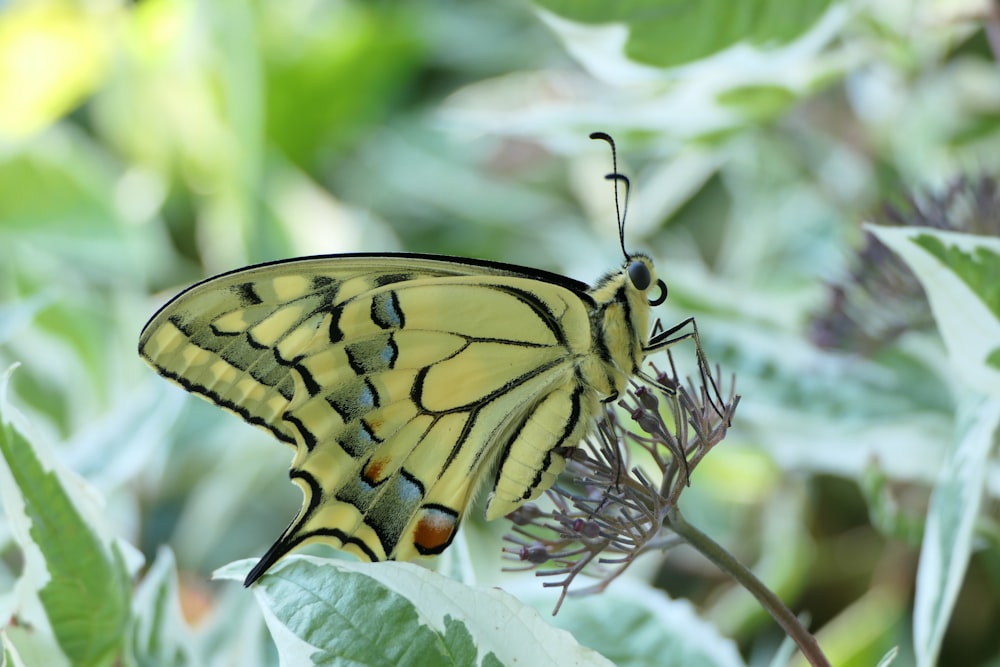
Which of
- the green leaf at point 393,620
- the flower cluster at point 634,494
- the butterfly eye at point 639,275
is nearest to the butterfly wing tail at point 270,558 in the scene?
the green leaf at point 393,620

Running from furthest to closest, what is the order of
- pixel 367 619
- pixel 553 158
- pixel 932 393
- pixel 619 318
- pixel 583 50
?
pixel 553 158
pixel 932 393
pixel 583 50
pixel 619 318
pixel 367 619

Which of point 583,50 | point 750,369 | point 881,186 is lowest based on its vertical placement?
point 750,369

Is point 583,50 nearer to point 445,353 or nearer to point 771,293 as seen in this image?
point 445,353

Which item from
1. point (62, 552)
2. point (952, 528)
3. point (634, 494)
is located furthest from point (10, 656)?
point (952, 528)

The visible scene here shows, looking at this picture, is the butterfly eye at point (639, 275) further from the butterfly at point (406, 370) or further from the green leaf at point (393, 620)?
the green leaf at point (393, 620)

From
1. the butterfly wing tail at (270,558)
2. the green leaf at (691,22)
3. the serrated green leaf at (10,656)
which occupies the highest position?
the green leaf at (691,22)

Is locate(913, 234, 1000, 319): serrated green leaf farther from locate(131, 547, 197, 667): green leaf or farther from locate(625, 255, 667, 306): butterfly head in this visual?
locate(131, 547, 197, 667): green leaf

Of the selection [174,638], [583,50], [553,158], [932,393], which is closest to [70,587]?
[174,638]
